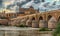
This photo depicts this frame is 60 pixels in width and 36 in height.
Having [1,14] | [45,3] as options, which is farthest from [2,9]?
[45,3]

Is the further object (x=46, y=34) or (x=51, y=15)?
(x=51, y=15)

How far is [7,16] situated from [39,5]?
231 centimetres

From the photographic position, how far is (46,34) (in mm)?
6422

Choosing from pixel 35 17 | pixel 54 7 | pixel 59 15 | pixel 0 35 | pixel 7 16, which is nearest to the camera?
pixel 0 35

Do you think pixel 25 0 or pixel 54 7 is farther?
pixel 25 0

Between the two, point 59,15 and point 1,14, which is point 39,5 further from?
point 59,15

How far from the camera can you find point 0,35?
5484 mm

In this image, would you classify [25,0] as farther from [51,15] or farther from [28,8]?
[51,15]

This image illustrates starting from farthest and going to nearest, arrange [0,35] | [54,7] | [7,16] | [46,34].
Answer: [7,16] → [54,7] → [46,34] → [0,35]

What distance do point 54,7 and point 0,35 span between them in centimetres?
944

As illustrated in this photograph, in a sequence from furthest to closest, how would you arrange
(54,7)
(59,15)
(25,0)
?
1. (25,0)
2. (54,7)
3. (59,15)

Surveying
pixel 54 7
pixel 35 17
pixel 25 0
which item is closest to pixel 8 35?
pixel 35 17

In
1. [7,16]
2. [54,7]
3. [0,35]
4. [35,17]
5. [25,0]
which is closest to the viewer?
[0,35]

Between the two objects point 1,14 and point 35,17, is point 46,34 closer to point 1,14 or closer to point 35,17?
point 35,17
